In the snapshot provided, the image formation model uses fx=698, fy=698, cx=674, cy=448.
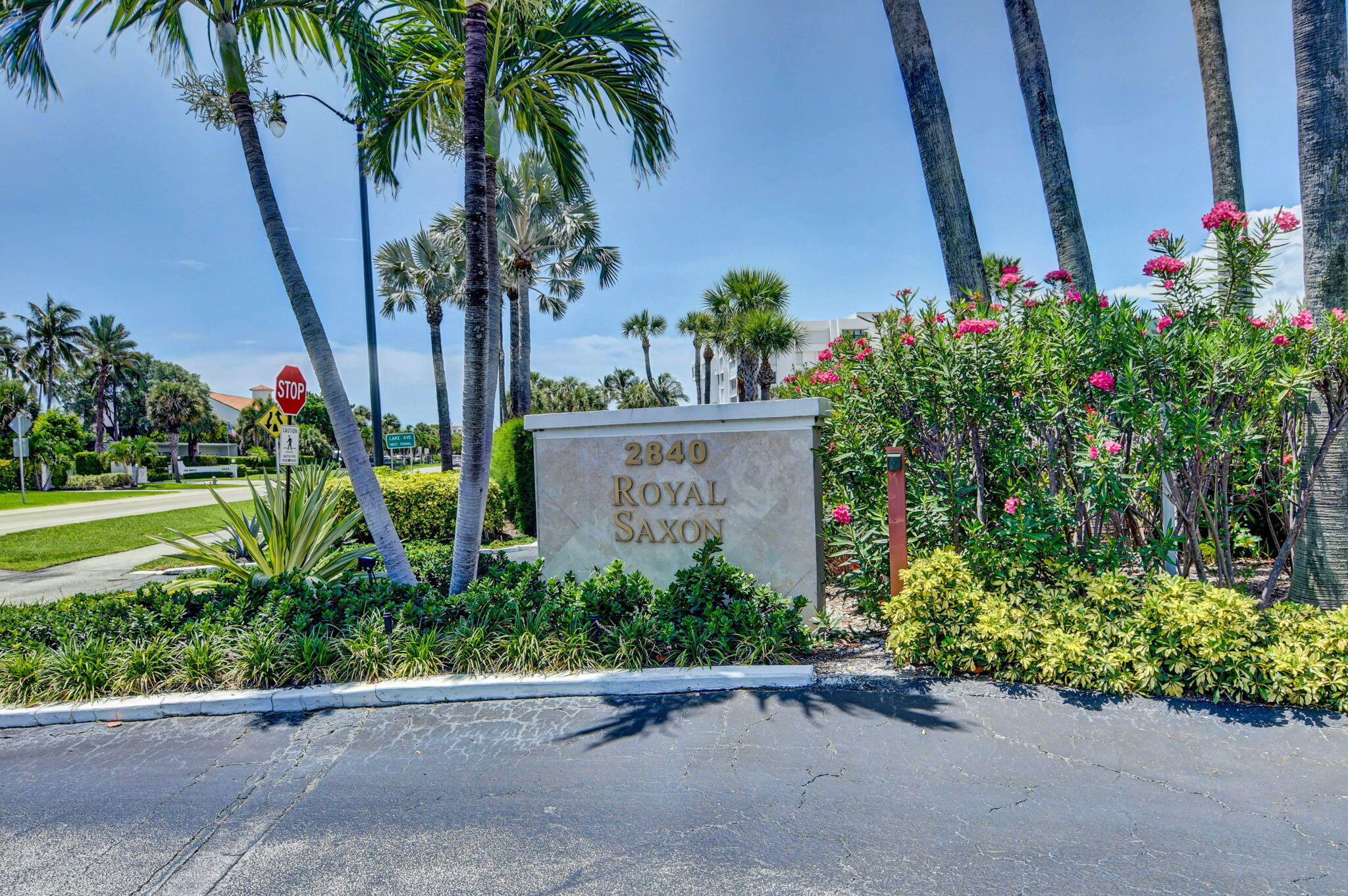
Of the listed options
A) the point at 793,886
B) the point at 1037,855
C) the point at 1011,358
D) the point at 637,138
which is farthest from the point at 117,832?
the point at 637,138

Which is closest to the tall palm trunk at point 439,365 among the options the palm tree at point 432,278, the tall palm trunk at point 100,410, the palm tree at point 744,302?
the palm tree at point 432,278

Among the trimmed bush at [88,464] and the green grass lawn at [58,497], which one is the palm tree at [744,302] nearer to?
the green grass lawn at [58,497]

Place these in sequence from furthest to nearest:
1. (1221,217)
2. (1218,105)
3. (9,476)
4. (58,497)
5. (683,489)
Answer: (9,476)
(58,497)
(1218,105)
(683,489)
(1221,217)

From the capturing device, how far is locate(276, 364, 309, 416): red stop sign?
8930 mm

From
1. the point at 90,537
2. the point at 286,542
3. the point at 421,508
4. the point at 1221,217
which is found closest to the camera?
the point at 1221,217

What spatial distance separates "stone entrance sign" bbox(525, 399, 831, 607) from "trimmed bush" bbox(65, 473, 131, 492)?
131ft

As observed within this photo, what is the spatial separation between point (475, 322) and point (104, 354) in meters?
60.1

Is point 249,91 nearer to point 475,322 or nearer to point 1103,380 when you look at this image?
point 475,322

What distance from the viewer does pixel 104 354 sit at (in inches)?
1992

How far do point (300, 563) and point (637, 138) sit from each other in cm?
539

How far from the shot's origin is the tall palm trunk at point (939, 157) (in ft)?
23.9

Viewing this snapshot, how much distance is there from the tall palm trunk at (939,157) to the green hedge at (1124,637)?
12.2ft

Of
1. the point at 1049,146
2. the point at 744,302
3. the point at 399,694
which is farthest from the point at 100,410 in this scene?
the point at 1049,146

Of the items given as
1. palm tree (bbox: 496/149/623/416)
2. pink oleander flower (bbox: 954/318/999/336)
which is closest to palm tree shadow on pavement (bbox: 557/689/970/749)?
pink oleander flower (bbox: 954/318/999/336)
